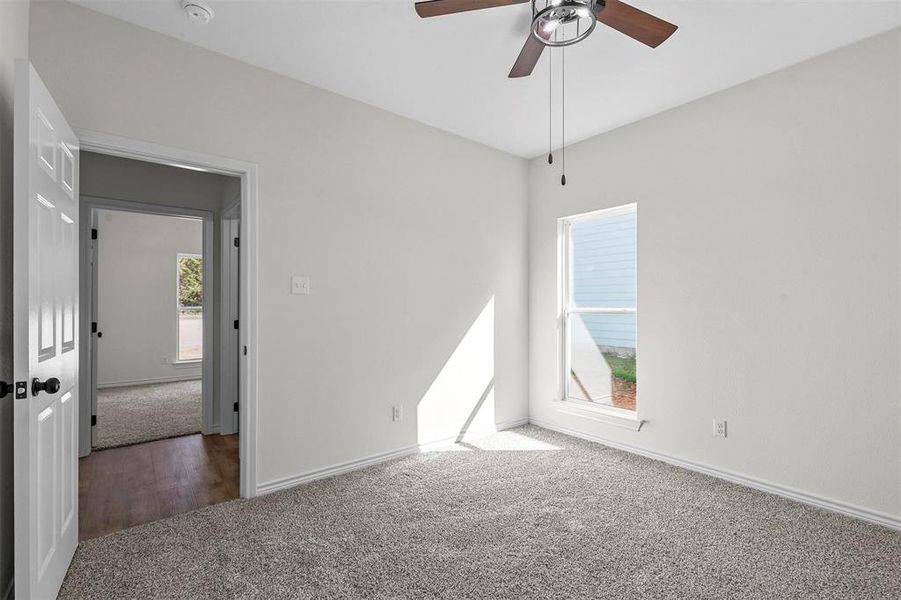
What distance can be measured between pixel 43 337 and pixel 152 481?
1866 millimetres

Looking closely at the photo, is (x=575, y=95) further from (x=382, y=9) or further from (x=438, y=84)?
(x=382, y=9)

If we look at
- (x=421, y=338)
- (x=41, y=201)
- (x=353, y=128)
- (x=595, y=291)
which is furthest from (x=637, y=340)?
(x=41, y=201)

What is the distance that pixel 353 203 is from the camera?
3.32 m

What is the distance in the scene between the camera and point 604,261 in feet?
13.2

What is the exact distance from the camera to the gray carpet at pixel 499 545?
6.47 feet

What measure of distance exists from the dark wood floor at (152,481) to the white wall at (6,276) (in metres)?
0.66

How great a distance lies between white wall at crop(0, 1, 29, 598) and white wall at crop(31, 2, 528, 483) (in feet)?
1.47

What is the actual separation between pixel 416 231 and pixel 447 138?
2.87 ft

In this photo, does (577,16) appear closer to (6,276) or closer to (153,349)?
(6,276)

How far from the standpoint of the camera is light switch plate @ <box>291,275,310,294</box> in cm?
302

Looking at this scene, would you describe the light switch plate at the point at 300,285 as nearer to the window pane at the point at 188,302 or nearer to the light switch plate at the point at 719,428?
the light switch plate at the point at 719,428

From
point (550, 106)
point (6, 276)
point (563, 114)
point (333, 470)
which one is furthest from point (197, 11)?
point (333, 470)

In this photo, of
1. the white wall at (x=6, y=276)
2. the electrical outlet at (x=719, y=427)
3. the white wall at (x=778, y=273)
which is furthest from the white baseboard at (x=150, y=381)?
the electrical outlet at (x=719, y=427)

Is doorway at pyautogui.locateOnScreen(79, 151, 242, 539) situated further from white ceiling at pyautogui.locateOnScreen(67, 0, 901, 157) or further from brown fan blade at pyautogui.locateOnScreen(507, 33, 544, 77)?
brown fan blade at pyautogui.locateOnScreen(507, 33, 544, 77)
